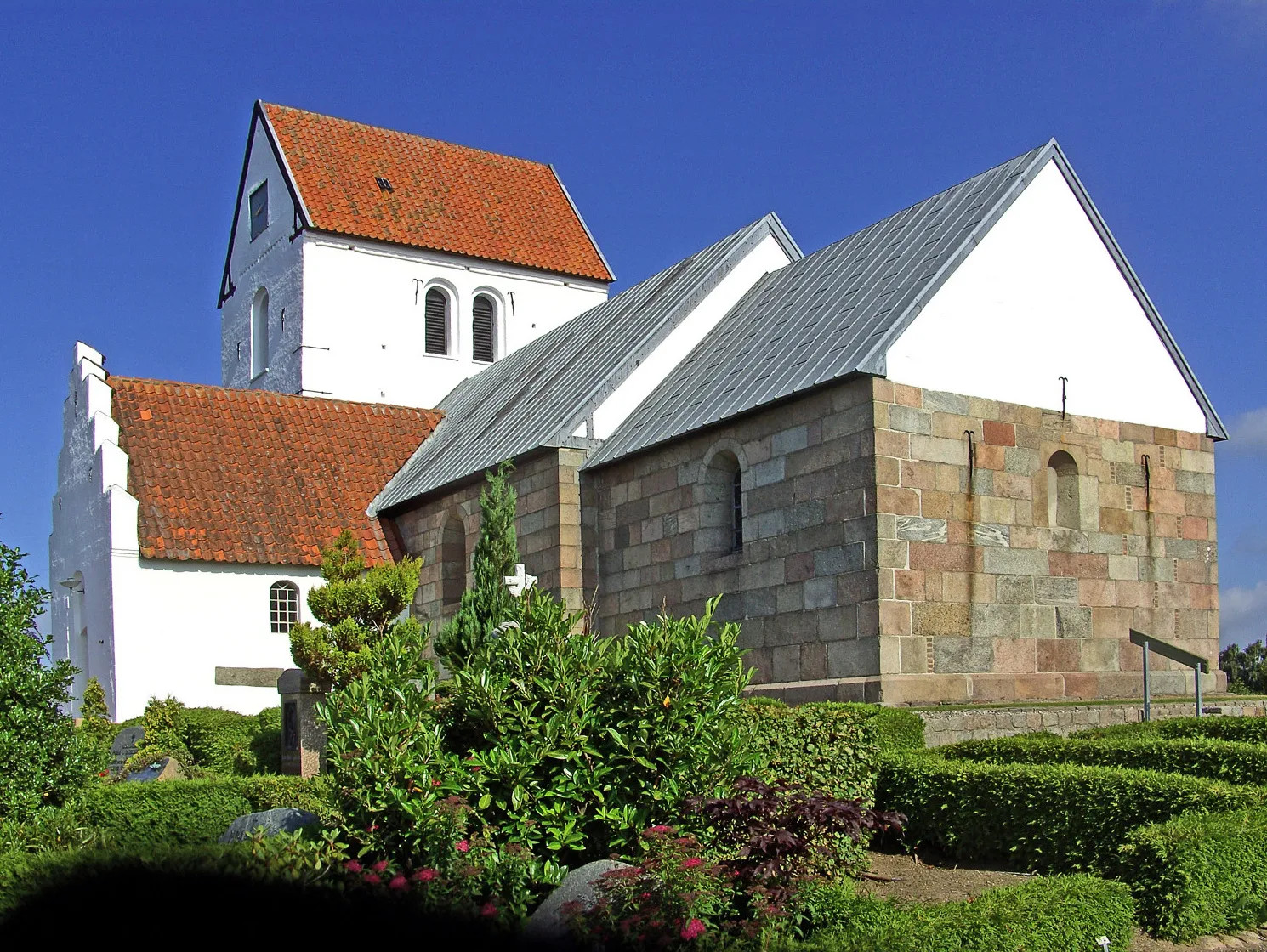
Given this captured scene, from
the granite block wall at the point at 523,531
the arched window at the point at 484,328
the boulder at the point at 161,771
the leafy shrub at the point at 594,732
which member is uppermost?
the arched window at the point at 484,328

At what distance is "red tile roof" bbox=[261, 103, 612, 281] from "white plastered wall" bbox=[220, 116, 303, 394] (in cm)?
76

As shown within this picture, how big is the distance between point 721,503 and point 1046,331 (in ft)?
12.9

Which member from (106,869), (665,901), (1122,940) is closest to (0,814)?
(106,869)

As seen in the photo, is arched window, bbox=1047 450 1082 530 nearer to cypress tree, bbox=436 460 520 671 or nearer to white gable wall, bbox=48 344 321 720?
cypress tree, bbox=436 460 520 671

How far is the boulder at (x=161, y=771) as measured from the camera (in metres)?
15.2

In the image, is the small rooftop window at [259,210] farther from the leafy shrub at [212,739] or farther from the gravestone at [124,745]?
the gravestone at [124,745]

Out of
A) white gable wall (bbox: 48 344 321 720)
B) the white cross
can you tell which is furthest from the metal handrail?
white gable wall (bbox: 48 344 321 720)

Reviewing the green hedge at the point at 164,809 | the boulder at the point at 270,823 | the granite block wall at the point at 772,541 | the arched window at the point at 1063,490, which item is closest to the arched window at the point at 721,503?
the granite block wall at the point at 772,541

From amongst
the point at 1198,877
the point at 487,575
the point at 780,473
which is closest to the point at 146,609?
the point at 487,575

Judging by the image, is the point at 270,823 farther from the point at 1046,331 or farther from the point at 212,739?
the point at 1046,331

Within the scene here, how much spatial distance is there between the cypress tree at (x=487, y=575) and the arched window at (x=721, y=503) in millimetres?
2234

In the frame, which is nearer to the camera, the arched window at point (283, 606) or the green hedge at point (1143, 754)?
the green hedge at point (1143, 754)

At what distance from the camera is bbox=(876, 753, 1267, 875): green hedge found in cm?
858

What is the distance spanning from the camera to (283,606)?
20250 millimetres
